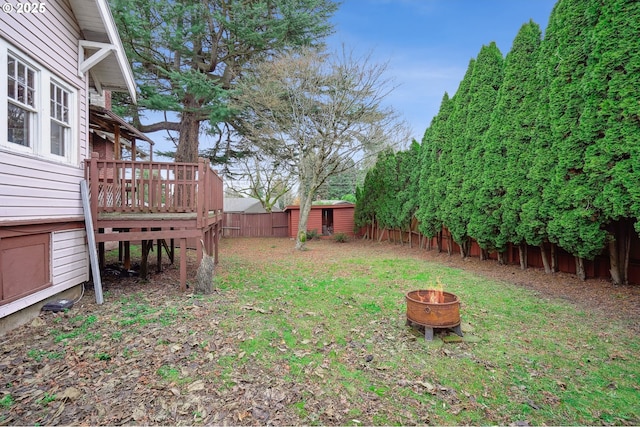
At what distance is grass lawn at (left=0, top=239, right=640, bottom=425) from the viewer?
270 centimetres

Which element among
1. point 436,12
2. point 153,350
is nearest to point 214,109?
point 436,12

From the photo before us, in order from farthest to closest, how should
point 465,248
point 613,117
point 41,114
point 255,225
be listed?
point 255,225, point 465,248, point 613,117, point 41,114

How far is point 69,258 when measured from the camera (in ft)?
17.6

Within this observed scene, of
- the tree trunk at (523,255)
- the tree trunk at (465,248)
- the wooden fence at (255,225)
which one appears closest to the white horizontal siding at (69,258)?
the tree trunk at (523,255)

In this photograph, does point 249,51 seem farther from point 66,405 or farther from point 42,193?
point 66,405

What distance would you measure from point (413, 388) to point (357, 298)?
2911mm

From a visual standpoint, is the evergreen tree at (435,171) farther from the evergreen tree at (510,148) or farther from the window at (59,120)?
the window at (59,120)

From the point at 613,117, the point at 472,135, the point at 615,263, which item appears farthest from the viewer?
the point at 472,135

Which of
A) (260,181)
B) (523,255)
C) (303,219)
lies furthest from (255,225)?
(523,255)

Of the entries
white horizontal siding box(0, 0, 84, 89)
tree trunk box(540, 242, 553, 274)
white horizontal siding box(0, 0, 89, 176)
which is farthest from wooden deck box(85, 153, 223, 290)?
tree trunk box(540, 242, 553, 274)

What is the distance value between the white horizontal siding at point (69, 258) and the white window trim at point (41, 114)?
128 centimetres

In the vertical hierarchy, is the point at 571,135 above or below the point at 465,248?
above

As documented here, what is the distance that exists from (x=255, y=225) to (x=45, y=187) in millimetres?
17872

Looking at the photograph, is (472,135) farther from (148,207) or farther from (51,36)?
(51,36)
